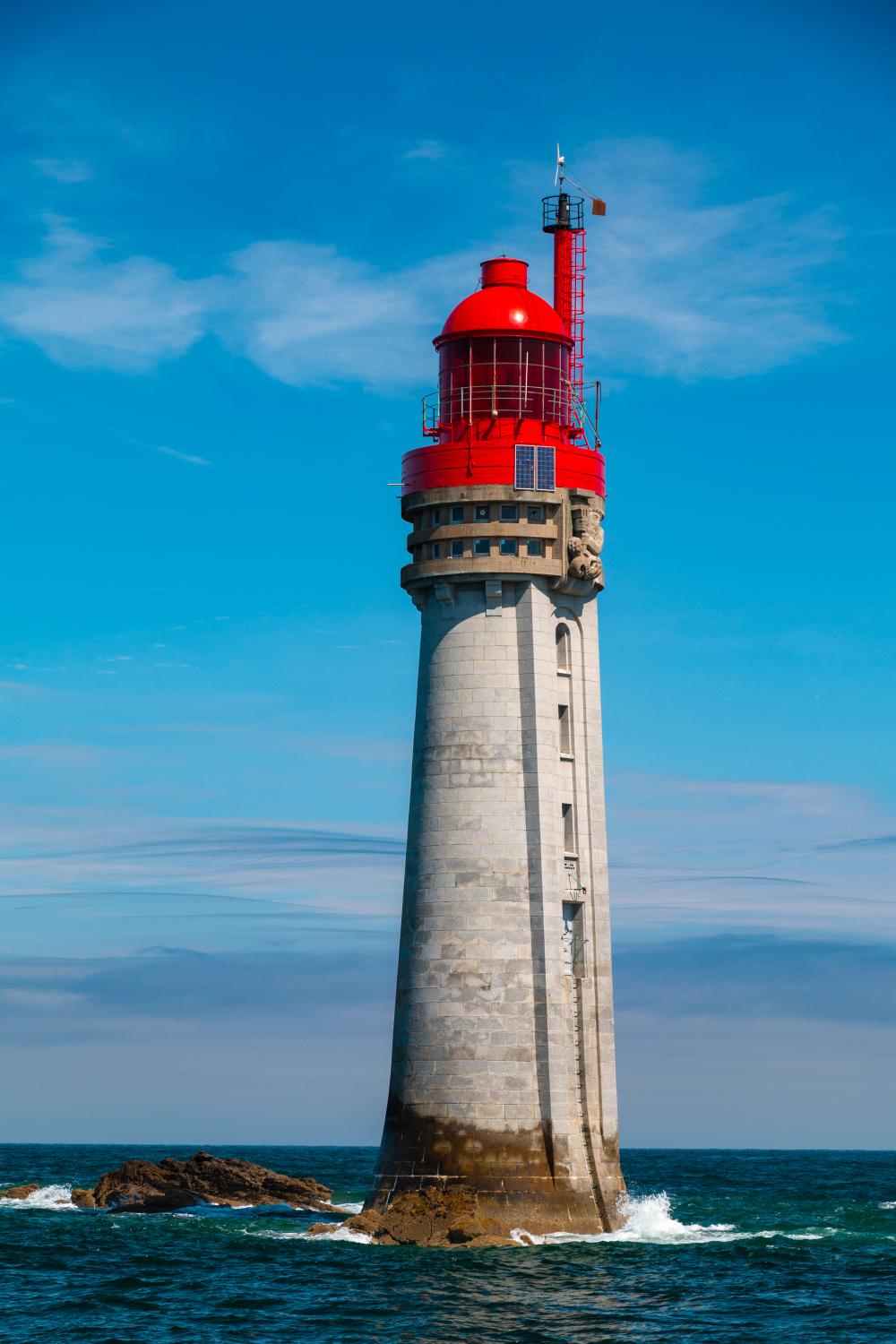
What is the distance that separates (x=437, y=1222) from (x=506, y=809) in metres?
10.8

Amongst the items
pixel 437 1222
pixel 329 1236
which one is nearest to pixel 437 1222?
pixel 437 1222

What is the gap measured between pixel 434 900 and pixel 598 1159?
27.1 feet

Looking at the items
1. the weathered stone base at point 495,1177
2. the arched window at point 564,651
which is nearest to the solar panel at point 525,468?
the arched window at point 564,651

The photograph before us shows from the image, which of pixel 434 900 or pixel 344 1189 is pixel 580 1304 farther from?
pixel 344 1189

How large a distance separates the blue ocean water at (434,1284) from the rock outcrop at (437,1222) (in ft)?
1.99

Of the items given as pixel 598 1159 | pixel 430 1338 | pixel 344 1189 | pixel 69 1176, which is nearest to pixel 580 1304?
pixel 430 1338

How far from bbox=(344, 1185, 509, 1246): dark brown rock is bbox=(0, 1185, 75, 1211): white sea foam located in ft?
71.6

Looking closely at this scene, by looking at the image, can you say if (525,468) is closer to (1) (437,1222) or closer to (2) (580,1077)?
(2) (580,1077)

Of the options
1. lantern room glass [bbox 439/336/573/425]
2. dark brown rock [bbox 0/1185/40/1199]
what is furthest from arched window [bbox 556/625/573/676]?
dark brown rock [bbox 0/1185/40/1199]

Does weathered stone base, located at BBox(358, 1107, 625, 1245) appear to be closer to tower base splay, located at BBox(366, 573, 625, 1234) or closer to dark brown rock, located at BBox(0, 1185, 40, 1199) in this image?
tower base splay, located at BBox(366, 573, 625, 1234)

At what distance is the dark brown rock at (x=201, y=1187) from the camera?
6688 cm

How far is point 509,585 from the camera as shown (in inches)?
2120

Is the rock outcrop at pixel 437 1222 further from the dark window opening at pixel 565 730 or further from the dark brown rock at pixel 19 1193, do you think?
the dark brown rock at pixel 19 1193

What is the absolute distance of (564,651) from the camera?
5538cm
